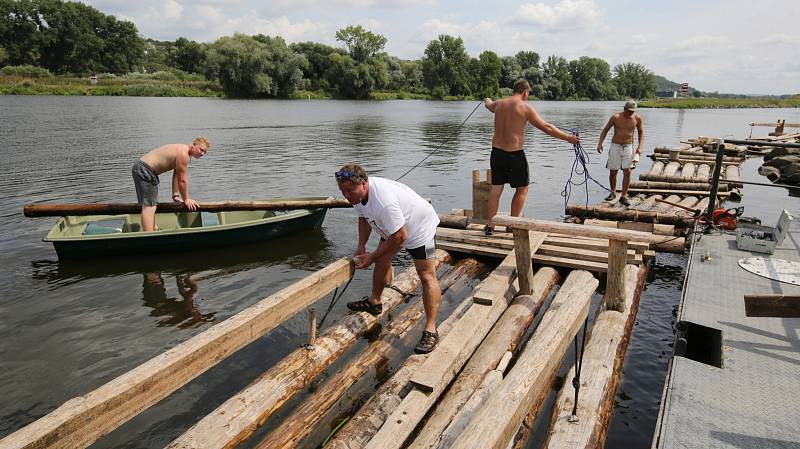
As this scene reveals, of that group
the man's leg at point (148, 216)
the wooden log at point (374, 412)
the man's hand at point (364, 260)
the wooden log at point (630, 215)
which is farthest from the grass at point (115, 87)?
the wooden log at point (374, 412)

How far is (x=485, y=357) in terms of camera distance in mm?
5078

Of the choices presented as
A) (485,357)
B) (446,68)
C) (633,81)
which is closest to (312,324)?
(485,357)

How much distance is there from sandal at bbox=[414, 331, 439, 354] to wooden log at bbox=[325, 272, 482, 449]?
50 mm

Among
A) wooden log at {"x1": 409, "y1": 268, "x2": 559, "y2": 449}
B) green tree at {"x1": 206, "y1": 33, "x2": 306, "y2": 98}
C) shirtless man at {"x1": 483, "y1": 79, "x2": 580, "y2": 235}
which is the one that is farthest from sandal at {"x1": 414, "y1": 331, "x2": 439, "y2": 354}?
green tree at {"x1": 206, "y1": 33, "x2": 306, "y2": 98}

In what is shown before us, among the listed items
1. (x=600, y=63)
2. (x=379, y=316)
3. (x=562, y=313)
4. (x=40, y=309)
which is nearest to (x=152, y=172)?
A: (x=40, y=309)

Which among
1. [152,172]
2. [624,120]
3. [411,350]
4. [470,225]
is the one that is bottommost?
[411,350]

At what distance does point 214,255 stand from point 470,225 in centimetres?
522

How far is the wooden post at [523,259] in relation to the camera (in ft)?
19.8

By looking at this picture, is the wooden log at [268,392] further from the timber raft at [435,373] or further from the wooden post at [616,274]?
the wooden post at [616,274]

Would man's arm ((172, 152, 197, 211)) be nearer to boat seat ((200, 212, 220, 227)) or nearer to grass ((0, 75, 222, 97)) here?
boat seat ((200, 212, 220, 227))

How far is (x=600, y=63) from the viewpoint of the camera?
125m

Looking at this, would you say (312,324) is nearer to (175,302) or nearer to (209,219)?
(175,302)

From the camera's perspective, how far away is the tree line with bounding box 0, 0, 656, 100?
64.1 m

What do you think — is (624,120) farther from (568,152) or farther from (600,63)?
(600,63)
